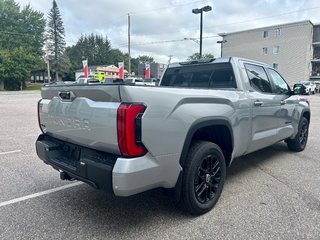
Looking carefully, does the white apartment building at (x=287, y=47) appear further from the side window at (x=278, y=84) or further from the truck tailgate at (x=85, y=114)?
the truck tailgate at (x=85, y=114)

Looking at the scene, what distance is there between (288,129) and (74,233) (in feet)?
13.8

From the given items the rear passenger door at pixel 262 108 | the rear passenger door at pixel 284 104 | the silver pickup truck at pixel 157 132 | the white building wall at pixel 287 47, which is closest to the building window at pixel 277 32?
the white building wall at pixel 287 47

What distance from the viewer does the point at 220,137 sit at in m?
3.53

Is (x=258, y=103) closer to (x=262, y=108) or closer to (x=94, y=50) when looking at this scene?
(x=262, y=108)

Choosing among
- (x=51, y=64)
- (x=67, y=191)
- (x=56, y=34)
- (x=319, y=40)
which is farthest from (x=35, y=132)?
(x=56, y=34)

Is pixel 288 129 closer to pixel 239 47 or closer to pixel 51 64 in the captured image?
pixel 239 47

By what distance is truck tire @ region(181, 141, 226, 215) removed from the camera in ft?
9.45

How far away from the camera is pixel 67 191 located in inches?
149

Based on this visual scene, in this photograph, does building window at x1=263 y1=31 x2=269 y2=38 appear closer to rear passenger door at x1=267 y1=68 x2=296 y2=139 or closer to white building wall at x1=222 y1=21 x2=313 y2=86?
white building wall at x1=222 y1=21 x2=313 y2=86

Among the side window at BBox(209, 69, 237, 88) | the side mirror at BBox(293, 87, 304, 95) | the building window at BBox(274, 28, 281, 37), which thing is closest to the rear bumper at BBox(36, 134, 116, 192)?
the side window at BBox(209, 69, 237, 88)

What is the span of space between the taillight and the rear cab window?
2.04 m

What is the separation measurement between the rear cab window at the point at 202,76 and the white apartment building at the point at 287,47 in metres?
39.4

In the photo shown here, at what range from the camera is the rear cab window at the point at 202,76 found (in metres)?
4.04

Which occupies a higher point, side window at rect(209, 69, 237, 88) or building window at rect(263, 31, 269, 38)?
building window at rect(263, 31, 269, 38)
